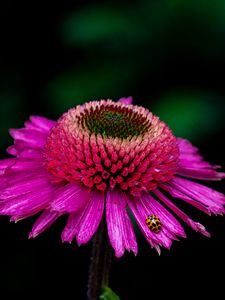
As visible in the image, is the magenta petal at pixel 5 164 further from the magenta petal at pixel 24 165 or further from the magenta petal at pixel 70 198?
the magenta petal at pixel 70 198

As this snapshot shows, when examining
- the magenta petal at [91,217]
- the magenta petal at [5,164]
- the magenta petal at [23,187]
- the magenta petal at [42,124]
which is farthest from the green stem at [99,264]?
the magenta petal at [42,124]

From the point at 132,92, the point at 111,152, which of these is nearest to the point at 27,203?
the point at 111,152

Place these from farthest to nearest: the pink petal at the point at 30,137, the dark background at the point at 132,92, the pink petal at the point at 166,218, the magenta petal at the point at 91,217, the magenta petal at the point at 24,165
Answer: the dark background at the point at 132,92 → the pink petal at the point at 30,137 → the magenta petal at the point at 24,165 → the pink petal at the point at 166,218 → the magenta petal at the point at 91,217

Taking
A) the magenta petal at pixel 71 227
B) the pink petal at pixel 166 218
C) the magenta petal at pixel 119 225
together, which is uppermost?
the pink petal at pixel 166 218

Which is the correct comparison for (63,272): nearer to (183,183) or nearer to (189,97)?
(189,97)

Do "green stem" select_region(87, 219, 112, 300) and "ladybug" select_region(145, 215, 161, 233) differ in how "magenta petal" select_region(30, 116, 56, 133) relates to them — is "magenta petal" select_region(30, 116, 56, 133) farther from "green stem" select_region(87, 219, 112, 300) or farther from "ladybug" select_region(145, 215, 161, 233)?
"ladybug" select_region(145, 215, 161, 233)

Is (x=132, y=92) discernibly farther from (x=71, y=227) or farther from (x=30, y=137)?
(x=71, y=227)

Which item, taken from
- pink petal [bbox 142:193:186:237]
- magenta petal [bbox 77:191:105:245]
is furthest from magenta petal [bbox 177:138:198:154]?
magenta petal [bbox 77:191:105:245]
